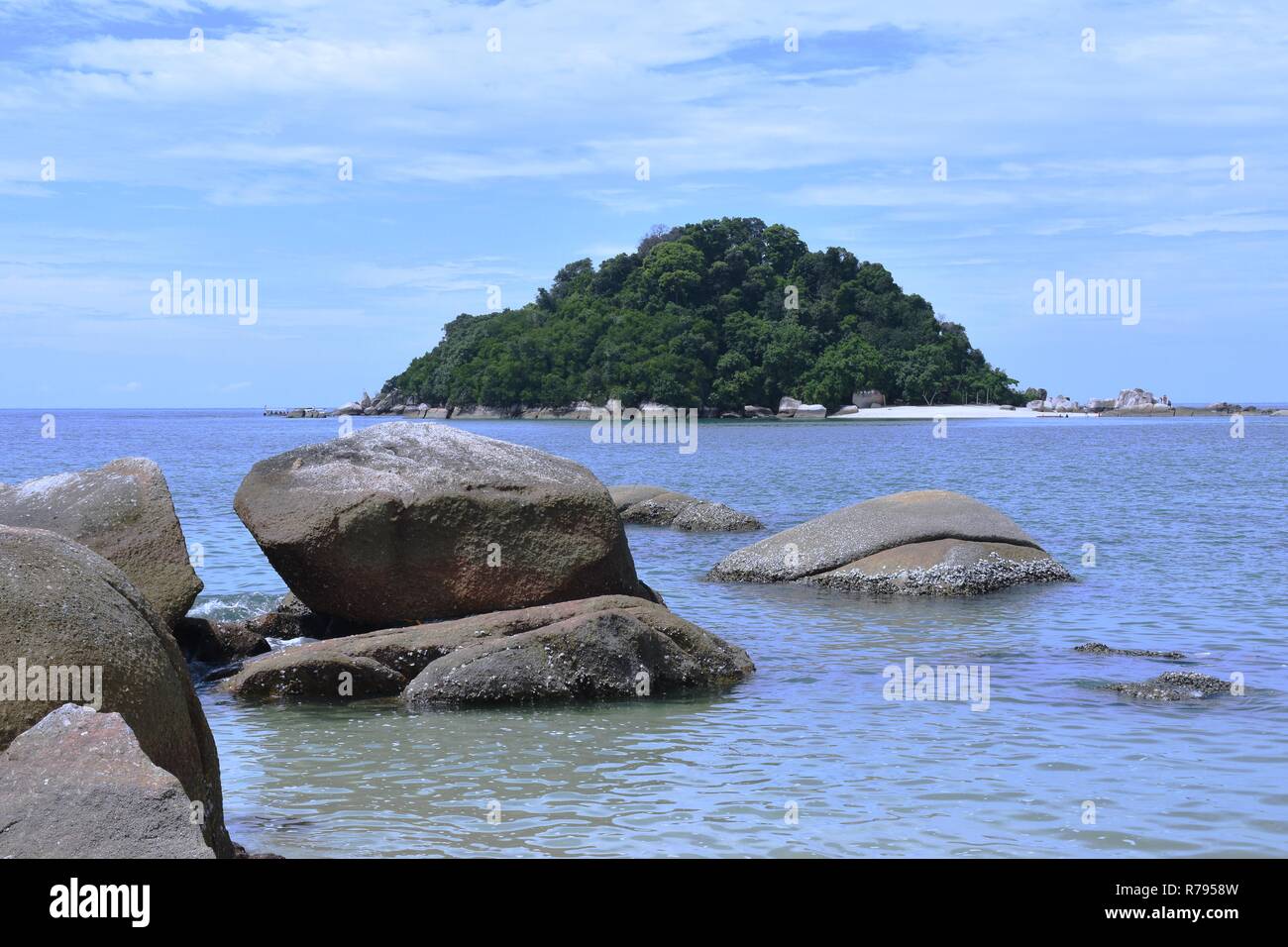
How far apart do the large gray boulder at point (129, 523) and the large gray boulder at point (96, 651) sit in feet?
15.9

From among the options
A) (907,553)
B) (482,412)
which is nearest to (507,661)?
(907,553)

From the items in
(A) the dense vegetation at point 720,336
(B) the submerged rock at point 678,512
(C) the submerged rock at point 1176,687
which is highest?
(A) the dense vegetation at point 720,336

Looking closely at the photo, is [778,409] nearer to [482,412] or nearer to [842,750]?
[482,412]

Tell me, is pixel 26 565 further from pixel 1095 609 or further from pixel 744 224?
pixel 744 224

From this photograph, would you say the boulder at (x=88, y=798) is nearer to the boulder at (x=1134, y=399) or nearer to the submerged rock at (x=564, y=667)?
the submerged rock at (x=564, y=667)

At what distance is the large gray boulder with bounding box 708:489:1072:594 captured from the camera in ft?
53.1

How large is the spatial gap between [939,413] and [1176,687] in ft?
415

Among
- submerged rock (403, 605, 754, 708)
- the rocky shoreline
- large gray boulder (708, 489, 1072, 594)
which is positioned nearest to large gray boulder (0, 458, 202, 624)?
submerged rock (403, 605, 754, 708)

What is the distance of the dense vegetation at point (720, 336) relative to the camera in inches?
4803

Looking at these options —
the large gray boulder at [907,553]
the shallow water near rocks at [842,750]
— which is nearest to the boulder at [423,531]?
the shallow water near rocks at [842,750]

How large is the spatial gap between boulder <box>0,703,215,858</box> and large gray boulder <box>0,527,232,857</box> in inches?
12.7

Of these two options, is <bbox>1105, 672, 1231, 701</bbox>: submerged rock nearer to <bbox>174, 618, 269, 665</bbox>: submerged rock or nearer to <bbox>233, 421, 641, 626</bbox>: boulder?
<bbox>233, 421, 641, 626</bbox>: boulder

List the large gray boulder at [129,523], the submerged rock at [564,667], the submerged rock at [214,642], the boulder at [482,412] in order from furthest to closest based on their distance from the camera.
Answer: the boulder at [482,412] → the submerged rock at [214,642] → the large gray boulder at [129,523] → the submerged rock at [564,667]

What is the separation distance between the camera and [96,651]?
579cm
